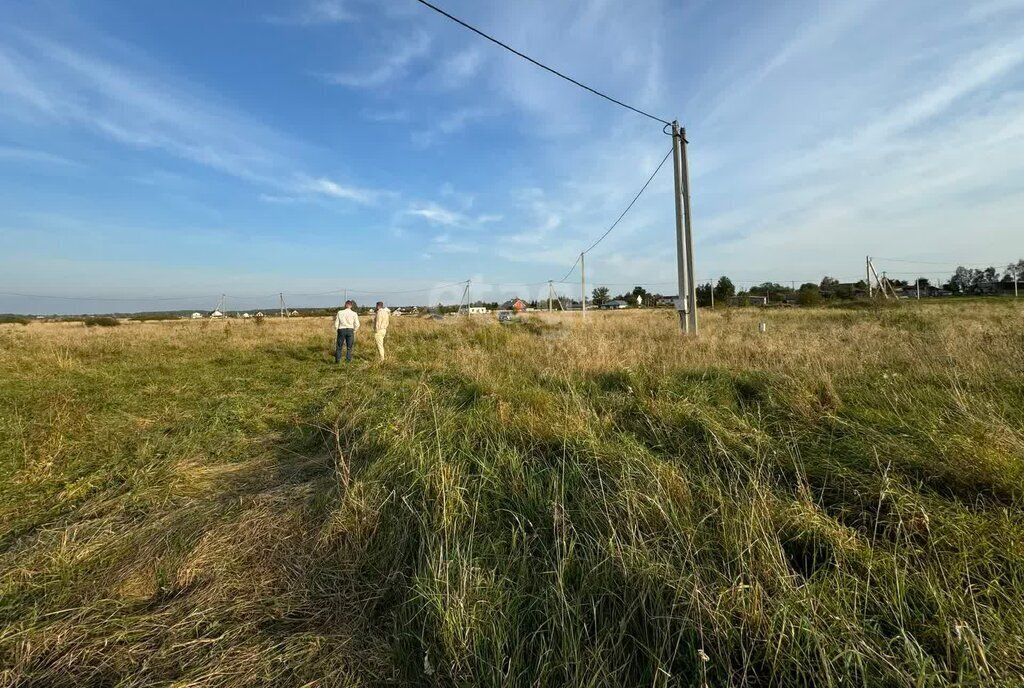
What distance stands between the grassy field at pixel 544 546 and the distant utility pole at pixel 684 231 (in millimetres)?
6457

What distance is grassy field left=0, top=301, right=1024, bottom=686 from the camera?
1557 millimetres

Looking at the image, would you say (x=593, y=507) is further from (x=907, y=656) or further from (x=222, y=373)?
(x=222, y=373)

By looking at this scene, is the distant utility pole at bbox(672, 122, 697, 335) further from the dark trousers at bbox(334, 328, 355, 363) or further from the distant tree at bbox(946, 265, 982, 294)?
the distant tree at bbox(946, 265, 982, 294)

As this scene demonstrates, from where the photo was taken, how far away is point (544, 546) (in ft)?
7.22

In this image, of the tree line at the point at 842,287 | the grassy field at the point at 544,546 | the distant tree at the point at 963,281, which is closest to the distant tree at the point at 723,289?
the tree line at the point at 842,287

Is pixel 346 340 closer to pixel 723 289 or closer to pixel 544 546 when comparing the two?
pixel 544 546

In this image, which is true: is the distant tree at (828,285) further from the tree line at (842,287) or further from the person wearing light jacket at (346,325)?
the person wearing light jacket at (346,325)

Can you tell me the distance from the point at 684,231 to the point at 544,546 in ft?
34.6

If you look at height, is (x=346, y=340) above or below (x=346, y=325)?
below

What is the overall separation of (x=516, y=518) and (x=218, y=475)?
296cm

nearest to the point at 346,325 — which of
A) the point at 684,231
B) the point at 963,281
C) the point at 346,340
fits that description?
the point at 346,340

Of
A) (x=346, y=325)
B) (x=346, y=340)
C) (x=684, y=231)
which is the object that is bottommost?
(x=346, y=340)

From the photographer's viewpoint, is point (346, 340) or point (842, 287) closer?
point (346, 340)

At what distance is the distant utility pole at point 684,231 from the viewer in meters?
11.0
